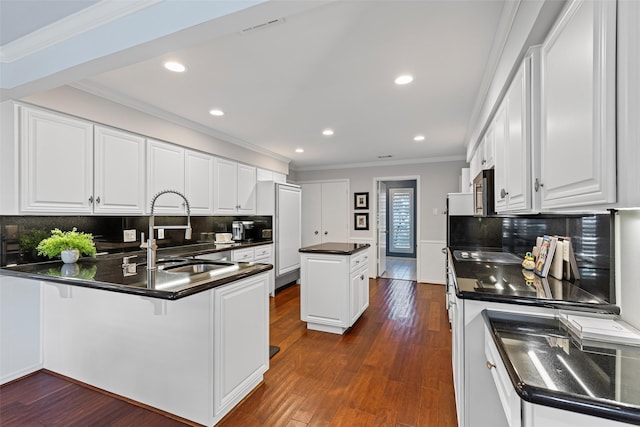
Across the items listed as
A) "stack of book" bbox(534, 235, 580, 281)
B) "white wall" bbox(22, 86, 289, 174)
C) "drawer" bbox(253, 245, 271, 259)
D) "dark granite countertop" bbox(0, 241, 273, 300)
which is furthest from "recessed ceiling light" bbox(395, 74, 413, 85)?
"drawer" bbox(253, 245, 271, 259)

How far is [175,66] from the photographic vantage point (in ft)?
7.23

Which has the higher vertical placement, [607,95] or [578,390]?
[607,95]

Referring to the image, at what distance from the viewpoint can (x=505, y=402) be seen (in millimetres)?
1037

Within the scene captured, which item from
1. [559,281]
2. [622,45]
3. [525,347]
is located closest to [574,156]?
[622,45]

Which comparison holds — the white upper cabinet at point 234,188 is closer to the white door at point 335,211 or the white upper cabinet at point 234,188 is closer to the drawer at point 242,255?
the drawer at point 242,255

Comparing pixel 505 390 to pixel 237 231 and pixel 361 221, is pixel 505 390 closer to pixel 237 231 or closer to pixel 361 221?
pixel 237 231

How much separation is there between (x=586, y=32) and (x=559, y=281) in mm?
1353

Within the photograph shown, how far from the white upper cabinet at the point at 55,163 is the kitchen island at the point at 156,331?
0.53 meters

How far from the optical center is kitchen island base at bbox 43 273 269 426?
172 cm

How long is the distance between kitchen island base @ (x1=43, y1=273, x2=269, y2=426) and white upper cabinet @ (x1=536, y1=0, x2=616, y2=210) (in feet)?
5.88

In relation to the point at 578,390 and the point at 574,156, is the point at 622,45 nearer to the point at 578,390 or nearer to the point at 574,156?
the point at 574,156

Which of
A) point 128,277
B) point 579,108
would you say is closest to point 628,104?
point 579,108

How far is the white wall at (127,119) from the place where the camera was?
2357mm

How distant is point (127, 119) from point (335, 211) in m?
4.28
